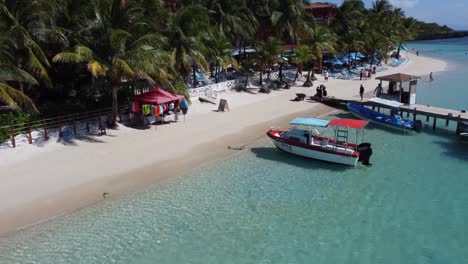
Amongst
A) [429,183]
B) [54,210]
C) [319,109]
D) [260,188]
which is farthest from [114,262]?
[319,109]

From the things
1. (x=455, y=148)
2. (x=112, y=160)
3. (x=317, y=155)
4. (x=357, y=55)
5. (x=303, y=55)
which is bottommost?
(x=455, y=148)

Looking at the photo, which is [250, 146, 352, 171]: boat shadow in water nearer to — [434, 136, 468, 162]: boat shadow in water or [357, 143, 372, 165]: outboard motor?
[357, 143, 372, 165]: outboard motor

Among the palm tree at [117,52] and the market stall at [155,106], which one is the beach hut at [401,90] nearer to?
the market stall at [155,106]

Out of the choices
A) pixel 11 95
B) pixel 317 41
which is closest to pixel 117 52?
pixel 11 95

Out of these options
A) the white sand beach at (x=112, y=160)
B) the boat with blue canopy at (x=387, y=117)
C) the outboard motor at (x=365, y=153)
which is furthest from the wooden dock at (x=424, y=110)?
the outboard motor at (x=365, y=153)

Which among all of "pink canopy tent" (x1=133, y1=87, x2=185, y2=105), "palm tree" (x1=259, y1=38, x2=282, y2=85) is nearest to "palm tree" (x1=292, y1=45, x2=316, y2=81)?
"palm tree" (x1=259, y1=38, x2=282, y2=85)

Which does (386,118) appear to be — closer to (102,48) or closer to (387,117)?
(387,117)

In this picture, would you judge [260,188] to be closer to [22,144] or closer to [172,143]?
[172,143]
